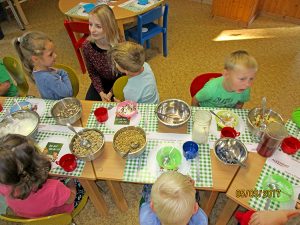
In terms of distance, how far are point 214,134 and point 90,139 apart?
2.88 feet

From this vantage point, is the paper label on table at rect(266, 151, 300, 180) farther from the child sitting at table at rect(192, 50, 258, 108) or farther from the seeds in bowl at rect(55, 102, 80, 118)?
the seeds in bowl at rect(55, 102, 80, 118)

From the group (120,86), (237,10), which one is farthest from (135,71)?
(237,10)

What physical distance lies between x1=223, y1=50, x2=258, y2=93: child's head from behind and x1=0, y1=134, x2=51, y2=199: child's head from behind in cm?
148

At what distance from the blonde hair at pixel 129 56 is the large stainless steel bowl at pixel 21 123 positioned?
30.1 inches

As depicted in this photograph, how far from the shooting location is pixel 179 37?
424cm

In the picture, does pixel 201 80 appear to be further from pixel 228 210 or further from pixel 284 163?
pixel 228 210

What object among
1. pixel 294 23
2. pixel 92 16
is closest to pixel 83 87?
pixel 92 16

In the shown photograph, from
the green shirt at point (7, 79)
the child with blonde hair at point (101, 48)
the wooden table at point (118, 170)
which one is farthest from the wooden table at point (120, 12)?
the wooden table at point (118, 170)

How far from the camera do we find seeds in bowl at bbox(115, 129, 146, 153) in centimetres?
160

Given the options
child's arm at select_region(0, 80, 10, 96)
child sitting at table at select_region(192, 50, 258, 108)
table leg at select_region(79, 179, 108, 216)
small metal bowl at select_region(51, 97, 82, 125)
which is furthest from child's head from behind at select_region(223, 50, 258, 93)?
child's arm at select_region(0, 80, 10, 96)

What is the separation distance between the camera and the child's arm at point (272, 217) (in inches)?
50.3

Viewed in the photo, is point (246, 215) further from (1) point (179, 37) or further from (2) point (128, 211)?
(1) point (179, 37)

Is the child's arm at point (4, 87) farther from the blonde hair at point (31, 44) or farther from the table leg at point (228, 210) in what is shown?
the table leg at point (228, 210)

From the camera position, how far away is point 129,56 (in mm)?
1874
